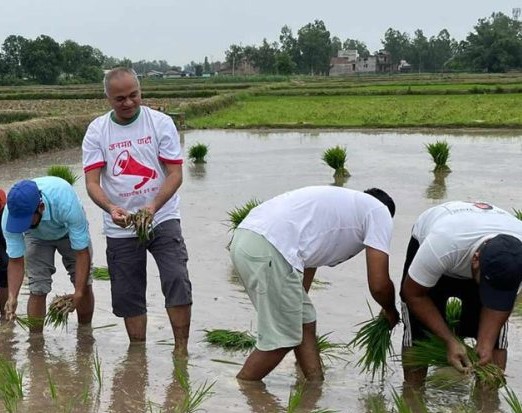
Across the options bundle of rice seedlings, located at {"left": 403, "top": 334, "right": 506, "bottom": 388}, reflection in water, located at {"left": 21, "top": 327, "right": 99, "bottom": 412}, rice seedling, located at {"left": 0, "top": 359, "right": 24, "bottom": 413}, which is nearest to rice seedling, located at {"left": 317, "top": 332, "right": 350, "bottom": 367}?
bundle of rice seedlings, located at {"left": 403, "top": 334, "right": 506, "bottom": 388}

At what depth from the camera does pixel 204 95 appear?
127 feet

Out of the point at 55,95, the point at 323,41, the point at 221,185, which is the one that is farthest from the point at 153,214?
the point at 323,41

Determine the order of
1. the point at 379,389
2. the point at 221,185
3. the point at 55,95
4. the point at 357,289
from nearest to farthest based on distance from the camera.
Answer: the point at 379,389
the point at 357,289
the point at 221,185
the point at 55,95

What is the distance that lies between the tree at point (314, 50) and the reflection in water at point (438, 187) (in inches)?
4109

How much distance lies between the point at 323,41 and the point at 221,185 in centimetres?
10764

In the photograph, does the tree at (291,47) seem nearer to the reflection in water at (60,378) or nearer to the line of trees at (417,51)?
the line of trees at (417,51)

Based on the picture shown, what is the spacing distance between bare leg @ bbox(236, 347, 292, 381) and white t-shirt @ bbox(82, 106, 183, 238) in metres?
0.99

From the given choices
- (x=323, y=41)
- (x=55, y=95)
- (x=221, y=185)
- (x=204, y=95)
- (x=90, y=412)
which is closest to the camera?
(x=90, y=412)

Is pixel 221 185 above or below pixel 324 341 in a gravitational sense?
below

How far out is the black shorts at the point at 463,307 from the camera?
11.6ft

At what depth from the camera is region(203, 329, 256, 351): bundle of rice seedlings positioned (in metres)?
4.52

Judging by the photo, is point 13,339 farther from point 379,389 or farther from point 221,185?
point 221,185

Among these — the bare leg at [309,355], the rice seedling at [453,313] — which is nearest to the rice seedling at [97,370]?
the bare leg at [309,355]

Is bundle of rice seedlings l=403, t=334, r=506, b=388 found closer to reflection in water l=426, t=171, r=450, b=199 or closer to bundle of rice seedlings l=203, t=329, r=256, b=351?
bundle of rice seedlings l=203, t=329, r=256, b=351
